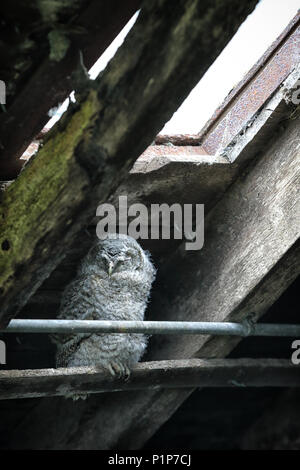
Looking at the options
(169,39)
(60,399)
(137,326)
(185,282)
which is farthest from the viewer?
(60,399)

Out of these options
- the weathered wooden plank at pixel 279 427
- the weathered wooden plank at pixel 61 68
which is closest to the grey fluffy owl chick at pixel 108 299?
the weathered wooden plank at pixel 61 68

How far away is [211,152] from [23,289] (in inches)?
33.4

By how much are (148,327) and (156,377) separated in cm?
40

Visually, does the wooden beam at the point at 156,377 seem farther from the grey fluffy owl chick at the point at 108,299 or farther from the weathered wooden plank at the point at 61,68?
the weathered wooden plank at the point at 61,68

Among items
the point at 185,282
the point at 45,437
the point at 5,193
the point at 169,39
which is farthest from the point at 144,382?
the point at 169,39

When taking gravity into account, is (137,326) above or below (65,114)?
below

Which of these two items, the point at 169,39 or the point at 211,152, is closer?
the point at 169,39

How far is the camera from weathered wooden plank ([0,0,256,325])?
3.33 ft

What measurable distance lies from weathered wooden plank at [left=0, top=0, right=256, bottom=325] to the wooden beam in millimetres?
549

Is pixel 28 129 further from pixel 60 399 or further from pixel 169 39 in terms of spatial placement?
pixel 60 399

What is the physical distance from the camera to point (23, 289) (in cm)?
128

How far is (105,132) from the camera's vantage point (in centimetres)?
108

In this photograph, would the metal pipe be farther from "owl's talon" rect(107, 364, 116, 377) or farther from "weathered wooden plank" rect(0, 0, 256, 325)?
"owl's talon" rect(107, 364, 116, 377)

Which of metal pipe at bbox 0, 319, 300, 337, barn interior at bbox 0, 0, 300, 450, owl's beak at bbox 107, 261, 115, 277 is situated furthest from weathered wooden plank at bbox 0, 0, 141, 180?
owl's beak at bbox 107, 261, 115, 277
